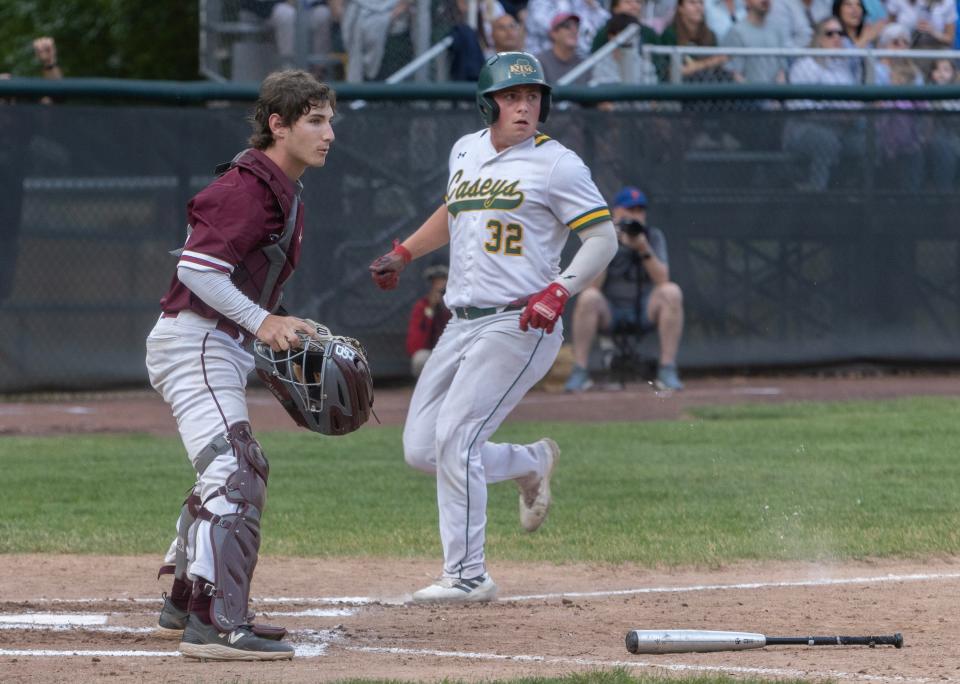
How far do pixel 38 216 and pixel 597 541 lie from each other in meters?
6.22

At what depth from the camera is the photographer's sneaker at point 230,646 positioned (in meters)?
5.04

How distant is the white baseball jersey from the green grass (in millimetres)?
1576

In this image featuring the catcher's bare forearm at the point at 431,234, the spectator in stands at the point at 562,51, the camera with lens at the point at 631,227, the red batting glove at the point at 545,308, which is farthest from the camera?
the spectator in stands at the point at 562,51

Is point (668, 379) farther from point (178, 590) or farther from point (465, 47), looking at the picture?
point (178, 590)

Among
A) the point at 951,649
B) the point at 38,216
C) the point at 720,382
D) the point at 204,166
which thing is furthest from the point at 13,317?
the point at 951,649

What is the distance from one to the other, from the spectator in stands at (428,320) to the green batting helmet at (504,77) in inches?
245

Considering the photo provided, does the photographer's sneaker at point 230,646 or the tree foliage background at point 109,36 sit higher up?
the tree foliage background at point 109,36

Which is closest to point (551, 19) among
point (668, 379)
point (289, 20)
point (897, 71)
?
point (289, 20)

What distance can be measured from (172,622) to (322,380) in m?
1.07

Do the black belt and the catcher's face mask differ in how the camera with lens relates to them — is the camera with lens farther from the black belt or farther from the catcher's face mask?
the catcher's face mask

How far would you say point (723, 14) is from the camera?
14.2 metres

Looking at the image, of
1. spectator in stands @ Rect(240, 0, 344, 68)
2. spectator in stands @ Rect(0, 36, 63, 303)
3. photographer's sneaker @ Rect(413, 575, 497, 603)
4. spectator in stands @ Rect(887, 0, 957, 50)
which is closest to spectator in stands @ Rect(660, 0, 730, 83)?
spectator in stands @ Rect(887, 0, 957, 50)

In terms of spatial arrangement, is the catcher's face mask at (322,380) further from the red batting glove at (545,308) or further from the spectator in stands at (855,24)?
the spectator in stands at (855,24)

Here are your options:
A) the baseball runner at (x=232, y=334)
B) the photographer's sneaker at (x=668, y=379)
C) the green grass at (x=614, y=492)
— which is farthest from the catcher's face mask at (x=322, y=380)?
the photographer's sneaker at (x=668, y=379)
